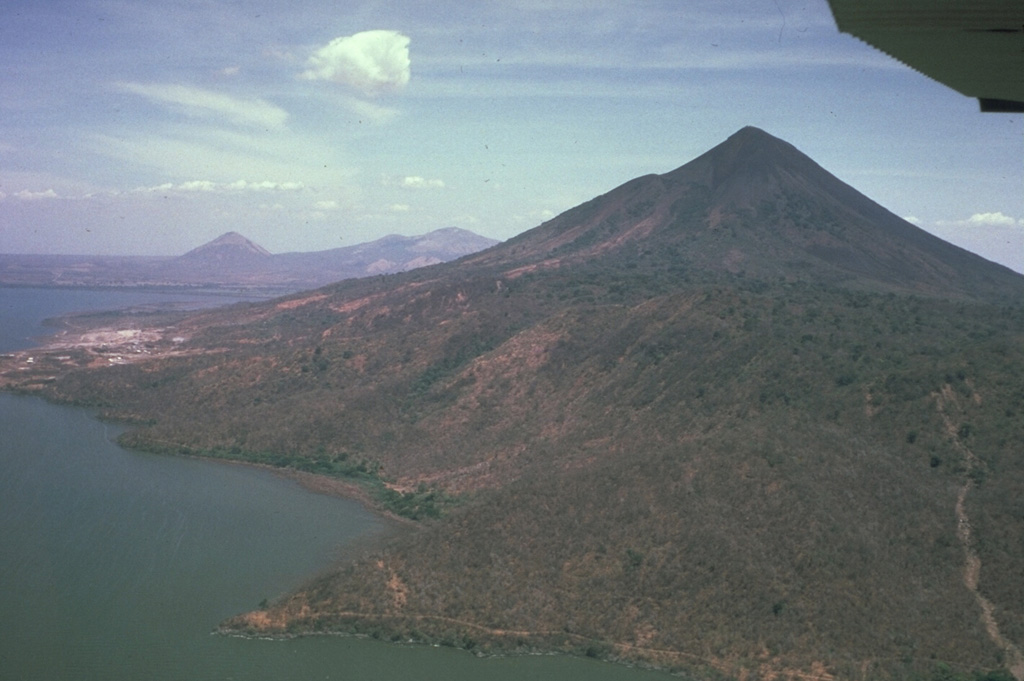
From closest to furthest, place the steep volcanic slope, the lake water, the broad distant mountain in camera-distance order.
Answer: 1. the lake water
2. the broad distant mountain
3. the steep volcanic slope

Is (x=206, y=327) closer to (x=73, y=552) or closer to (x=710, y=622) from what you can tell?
(x=73, y=552)

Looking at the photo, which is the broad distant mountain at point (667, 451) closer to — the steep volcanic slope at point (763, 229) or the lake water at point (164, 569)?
the steep volcanic slope at point (763, 229)

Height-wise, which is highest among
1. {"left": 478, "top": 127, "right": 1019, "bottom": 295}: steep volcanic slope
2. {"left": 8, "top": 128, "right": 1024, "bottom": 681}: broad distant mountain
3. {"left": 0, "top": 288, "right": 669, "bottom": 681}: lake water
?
{"left": 478, "top": 127, "right": 1019, "bottom": 295}: steep volcanic slope

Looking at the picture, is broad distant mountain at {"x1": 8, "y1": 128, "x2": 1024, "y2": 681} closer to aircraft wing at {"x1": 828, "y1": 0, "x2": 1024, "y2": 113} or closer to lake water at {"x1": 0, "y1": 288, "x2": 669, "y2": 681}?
lake water at {"x1": 0, "y1": 288, "x2": 669, "y2": 681}

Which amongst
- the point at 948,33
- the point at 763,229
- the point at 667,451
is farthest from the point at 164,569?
the point at 763,229

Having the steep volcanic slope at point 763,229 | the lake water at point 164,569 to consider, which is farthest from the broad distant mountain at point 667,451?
the lake water at point 164,569

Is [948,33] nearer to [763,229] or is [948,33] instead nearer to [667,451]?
[667,451]

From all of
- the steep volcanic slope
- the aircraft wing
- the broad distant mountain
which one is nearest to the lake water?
the broad distant mountain
